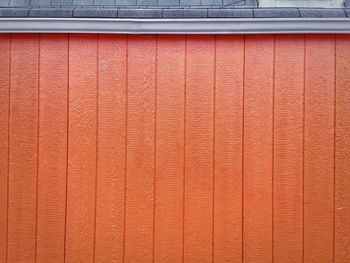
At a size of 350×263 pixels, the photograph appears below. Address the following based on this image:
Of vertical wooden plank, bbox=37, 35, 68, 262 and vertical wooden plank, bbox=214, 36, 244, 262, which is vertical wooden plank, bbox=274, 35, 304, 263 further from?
vertical wooden plank, bbox=37, 35, 68, 262

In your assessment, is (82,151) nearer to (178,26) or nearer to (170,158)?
(170,158)

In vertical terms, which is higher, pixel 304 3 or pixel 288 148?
pixel 304 3

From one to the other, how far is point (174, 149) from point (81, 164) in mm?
590

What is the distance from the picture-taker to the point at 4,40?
9.17ft

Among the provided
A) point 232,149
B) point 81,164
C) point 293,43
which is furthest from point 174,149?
point 293,43

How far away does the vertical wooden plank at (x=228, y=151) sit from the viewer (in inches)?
107

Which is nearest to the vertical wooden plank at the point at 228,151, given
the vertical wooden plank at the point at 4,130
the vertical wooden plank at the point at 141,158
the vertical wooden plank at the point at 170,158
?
the vertical wooden plank at the point at 170,158

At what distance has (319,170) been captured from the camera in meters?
2.68

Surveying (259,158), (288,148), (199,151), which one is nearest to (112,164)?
(199,151)

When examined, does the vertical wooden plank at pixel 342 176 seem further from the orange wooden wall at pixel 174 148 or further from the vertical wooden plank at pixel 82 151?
the vertical wooden plank at pixel 82 151

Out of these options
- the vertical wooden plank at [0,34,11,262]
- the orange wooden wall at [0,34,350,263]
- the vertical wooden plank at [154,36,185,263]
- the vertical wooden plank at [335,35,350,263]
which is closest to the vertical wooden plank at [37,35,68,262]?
the orange wooden wall at [0,34,350,263]

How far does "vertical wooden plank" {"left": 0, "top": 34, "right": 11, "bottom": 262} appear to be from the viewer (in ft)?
9.14

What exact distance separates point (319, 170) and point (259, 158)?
37cm

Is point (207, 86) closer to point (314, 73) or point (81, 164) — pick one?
point (314, 73)
